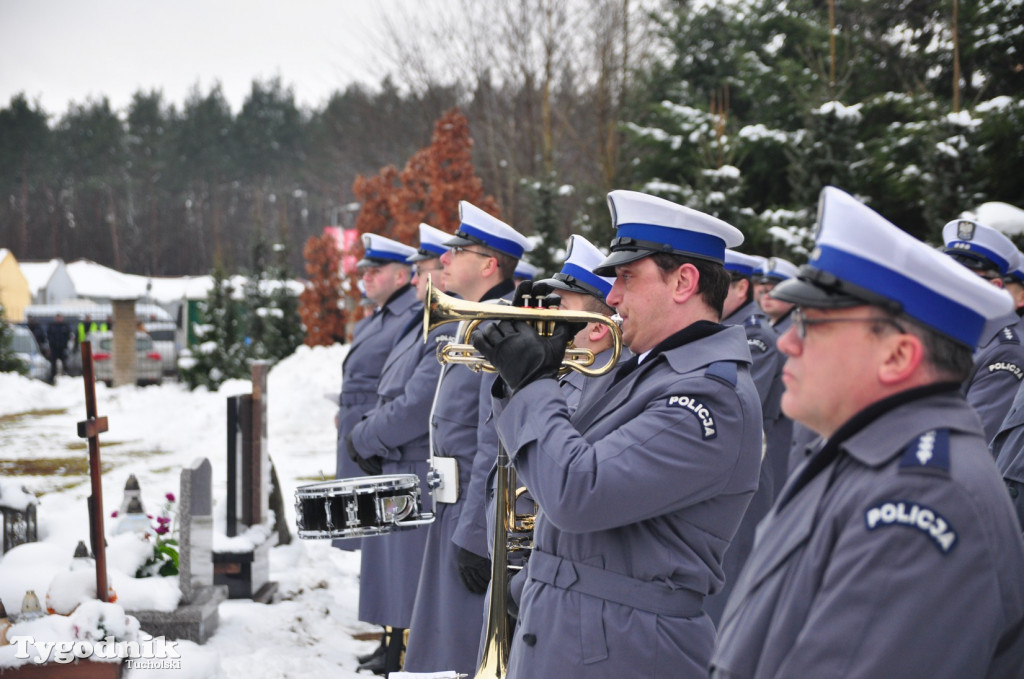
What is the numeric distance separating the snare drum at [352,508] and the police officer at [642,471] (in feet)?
4.55

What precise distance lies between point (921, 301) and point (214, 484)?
10.4 metres

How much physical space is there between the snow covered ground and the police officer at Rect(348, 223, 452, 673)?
414 millimetres

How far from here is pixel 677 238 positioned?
2.70 meters

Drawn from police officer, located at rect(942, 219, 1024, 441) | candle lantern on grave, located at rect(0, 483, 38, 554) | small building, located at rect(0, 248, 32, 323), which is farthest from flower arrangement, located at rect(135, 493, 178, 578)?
small building, located at rect(0, 248, 32, 323)

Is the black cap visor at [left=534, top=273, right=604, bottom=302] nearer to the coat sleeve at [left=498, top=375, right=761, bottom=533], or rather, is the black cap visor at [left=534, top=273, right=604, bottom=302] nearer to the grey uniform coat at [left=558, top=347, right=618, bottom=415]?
the grey uniform coat at [left=558, top=347, right=618, bottom=415]

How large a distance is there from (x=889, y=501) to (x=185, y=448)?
14040 mm

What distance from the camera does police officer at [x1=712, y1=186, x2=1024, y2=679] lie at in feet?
4.73

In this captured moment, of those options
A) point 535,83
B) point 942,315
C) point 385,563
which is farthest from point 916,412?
point 535,83

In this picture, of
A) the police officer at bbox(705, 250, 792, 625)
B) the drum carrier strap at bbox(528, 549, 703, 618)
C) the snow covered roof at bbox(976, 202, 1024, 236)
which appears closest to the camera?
the drum carrier strap at bbox(528, 549, 703, 618)

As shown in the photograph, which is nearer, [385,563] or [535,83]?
[385,563]

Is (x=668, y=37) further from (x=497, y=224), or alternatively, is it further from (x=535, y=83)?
(x=497, y=224)

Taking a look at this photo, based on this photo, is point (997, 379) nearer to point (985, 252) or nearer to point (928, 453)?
point (985, 252)

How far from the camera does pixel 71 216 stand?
70.1m

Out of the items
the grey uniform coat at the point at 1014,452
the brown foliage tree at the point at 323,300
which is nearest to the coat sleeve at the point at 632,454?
the grey uniform coat at the point at 1014,452
